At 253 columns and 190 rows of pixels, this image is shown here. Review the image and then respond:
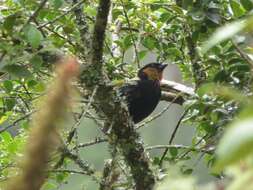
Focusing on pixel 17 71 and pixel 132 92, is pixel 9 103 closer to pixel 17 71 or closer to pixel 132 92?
pixel 17 71

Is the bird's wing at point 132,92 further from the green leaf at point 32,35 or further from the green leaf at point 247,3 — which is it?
the green leaf at point 32,35

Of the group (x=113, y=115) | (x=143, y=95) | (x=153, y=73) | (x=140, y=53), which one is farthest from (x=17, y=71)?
(x=153, y=73)

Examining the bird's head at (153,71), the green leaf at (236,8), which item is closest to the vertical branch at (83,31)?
the green leaf at (236,8)

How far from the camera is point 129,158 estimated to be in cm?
189

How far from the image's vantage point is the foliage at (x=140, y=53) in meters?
1.42

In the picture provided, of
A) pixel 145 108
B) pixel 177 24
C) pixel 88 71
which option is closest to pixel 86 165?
pixel 88 71

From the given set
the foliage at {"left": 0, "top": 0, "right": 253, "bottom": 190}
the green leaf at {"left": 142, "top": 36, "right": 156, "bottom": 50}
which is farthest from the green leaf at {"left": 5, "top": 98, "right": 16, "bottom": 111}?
the green leaf at {"left": 142, "top": 36, "right": 156, "bottom": 50}

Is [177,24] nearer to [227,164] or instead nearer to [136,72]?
→ [136,72]

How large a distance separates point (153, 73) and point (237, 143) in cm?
317

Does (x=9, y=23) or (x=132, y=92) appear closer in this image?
(x=9, y=23)

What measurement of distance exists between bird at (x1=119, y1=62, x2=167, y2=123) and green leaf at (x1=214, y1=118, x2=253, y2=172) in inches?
97.8

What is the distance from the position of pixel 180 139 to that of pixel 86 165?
2.29m

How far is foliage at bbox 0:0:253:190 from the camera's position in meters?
1.42

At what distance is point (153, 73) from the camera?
339 centimetres
